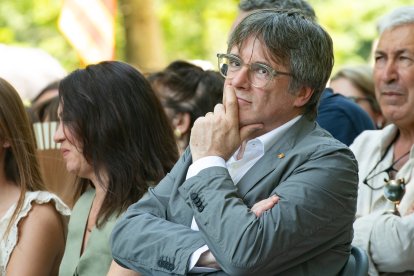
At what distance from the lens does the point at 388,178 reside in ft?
17.8

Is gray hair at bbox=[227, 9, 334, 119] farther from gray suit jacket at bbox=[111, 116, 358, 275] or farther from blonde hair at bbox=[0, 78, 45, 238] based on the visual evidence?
blonde hair at bbox=[0, 78, 45, 238]

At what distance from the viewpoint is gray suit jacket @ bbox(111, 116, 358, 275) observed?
3.85 m

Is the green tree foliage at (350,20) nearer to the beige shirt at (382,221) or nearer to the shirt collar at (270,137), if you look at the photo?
the beige shirt at (382,221)

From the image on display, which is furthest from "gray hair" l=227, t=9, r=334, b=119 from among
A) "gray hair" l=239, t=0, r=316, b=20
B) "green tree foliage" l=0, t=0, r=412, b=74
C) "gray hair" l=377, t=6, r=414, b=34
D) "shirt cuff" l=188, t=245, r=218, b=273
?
"green tree foliage" l=0, t=0, r=412, b=74

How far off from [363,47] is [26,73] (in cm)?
1182

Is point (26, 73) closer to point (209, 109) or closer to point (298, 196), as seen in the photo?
point (209, 109)

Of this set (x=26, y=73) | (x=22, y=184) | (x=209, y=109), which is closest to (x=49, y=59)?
(x=26, y=73)

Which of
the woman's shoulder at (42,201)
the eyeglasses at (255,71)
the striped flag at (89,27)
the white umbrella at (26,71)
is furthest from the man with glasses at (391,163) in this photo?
the striped flag at (89,27)

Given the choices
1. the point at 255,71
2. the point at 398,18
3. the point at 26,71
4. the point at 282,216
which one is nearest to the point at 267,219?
the point at 282,216

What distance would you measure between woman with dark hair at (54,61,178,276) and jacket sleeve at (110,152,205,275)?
2.32ft

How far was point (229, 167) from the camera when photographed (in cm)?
426

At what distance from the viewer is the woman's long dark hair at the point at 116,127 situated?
5117 millimetres

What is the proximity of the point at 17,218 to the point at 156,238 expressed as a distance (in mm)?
1354

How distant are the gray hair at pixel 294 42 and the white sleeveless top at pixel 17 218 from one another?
1.60 meters
